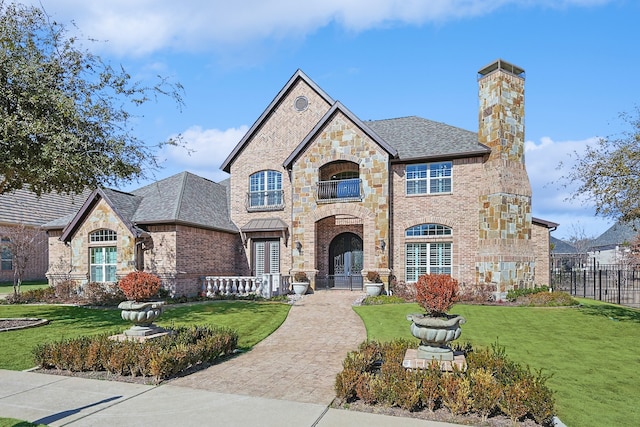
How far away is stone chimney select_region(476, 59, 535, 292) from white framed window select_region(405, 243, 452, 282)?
5.28ft

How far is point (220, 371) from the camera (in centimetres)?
895

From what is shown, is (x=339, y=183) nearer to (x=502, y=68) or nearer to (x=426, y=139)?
(x=426, y=139)

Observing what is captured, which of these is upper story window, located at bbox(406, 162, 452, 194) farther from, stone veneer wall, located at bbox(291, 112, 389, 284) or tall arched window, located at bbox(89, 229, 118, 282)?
tall arched window, located at bbox(89, 229, 118, 282)

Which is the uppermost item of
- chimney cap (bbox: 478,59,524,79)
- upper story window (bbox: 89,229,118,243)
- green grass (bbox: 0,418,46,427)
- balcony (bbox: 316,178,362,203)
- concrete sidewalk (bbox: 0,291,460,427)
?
chimney cap (bbox: 478,59,524,79)

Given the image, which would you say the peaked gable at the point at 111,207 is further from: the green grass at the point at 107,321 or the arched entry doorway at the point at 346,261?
the arched entry doorway at the point at 346,261

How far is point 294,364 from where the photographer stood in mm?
9641

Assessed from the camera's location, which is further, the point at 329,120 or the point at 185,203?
the point at 329,120

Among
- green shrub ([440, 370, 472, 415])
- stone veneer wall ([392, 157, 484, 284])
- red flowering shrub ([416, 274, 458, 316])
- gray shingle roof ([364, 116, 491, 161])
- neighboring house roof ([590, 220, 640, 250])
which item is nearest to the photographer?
green shrub ([440, 370, 472, 415])

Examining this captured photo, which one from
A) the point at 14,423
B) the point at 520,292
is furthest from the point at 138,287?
the point at 520,292

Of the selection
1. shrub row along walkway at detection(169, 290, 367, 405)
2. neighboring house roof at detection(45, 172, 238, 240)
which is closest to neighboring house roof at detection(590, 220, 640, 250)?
neighboring house roof at detection(45, 172, 238, 240)

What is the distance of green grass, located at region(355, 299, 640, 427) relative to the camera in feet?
23.2

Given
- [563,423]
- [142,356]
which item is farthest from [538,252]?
[142,356]

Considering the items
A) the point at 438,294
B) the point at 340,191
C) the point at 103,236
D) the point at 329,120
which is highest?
the point at 329,120

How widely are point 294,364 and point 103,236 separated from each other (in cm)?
1664
